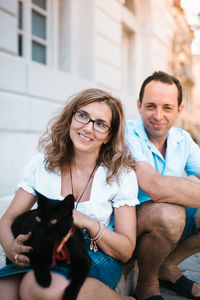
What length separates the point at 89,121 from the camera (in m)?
1.70

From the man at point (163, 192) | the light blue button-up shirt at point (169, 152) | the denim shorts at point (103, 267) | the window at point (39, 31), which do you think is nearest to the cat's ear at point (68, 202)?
the denim shorts at point (103, 267)

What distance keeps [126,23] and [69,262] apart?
6.59m

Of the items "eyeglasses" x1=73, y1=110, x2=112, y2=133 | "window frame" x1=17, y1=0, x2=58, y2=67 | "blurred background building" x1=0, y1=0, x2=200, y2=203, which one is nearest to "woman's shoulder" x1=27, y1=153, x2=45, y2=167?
"eyeglasses" x1=73, y1=110, x2=112, y2=133

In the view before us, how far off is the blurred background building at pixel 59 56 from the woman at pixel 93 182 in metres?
1.41

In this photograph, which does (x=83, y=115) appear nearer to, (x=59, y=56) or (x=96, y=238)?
(x=96, y=238)

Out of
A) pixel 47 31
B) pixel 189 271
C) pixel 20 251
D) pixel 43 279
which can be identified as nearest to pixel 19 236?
pixel 20 251

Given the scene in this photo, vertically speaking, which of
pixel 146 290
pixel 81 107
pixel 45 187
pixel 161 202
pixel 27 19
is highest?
pixel 27 19

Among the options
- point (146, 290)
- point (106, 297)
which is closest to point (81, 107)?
point (106, 297)

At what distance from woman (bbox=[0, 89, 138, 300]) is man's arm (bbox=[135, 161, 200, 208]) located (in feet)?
0.39

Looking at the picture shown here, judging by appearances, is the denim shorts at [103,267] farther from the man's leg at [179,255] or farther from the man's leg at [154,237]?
the man's leg at [179,255]

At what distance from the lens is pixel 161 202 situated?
1823 millimetres

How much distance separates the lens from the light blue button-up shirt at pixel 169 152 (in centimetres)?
208

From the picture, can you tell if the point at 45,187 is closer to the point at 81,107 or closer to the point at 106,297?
the point at 81,107

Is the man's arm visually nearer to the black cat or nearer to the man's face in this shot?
the man's face
